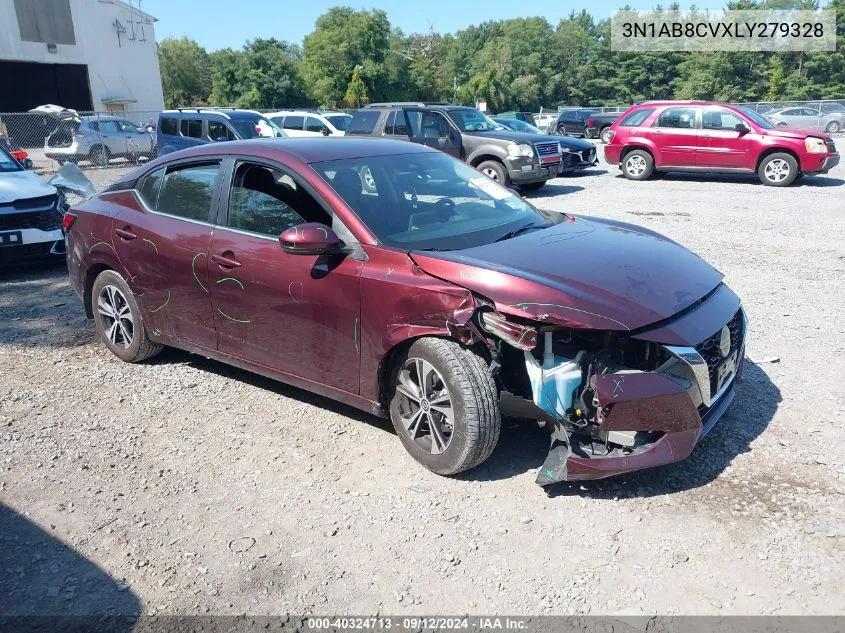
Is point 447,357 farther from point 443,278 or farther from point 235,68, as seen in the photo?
point 235,68

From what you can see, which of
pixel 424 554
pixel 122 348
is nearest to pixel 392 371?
pixel 424 554

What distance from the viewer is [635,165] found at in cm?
1694

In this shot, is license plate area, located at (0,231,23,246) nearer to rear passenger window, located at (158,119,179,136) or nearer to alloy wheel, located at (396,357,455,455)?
alloy wheel, located at (396,357,455,455)

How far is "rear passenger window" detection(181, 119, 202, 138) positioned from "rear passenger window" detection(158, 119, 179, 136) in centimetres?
30

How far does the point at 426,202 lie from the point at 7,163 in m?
7.28

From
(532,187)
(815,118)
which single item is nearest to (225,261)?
(532,187)

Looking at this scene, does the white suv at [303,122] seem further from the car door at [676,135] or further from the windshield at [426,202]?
the windshield at [426,202]

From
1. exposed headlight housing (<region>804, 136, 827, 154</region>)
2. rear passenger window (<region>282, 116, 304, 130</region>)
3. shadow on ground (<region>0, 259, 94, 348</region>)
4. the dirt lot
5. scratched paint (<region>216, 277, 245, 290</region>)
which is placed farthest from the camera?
rear passenger window (<region>282, 116, 304, 130</region>)

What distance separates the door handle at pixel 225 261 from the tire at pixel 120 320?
106 cm

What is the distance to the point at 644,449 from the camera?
329 centimetres

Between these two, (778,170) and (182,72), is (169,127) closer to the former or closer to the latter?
(778,170)

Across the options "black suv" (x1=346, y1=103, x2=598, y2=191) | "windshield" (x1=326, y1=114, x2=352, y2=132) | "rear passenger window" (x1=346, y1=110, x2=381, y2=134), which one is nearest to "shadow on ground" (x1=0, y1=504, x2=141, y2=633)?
"black suv" (x1=346, y1=103, x2=598, y2=191)

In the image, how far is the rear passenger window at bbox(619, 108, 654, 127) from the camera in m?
16.5

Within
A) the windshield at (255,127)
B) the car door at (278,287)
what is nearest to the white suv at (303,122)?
the windshield at (255,127)
